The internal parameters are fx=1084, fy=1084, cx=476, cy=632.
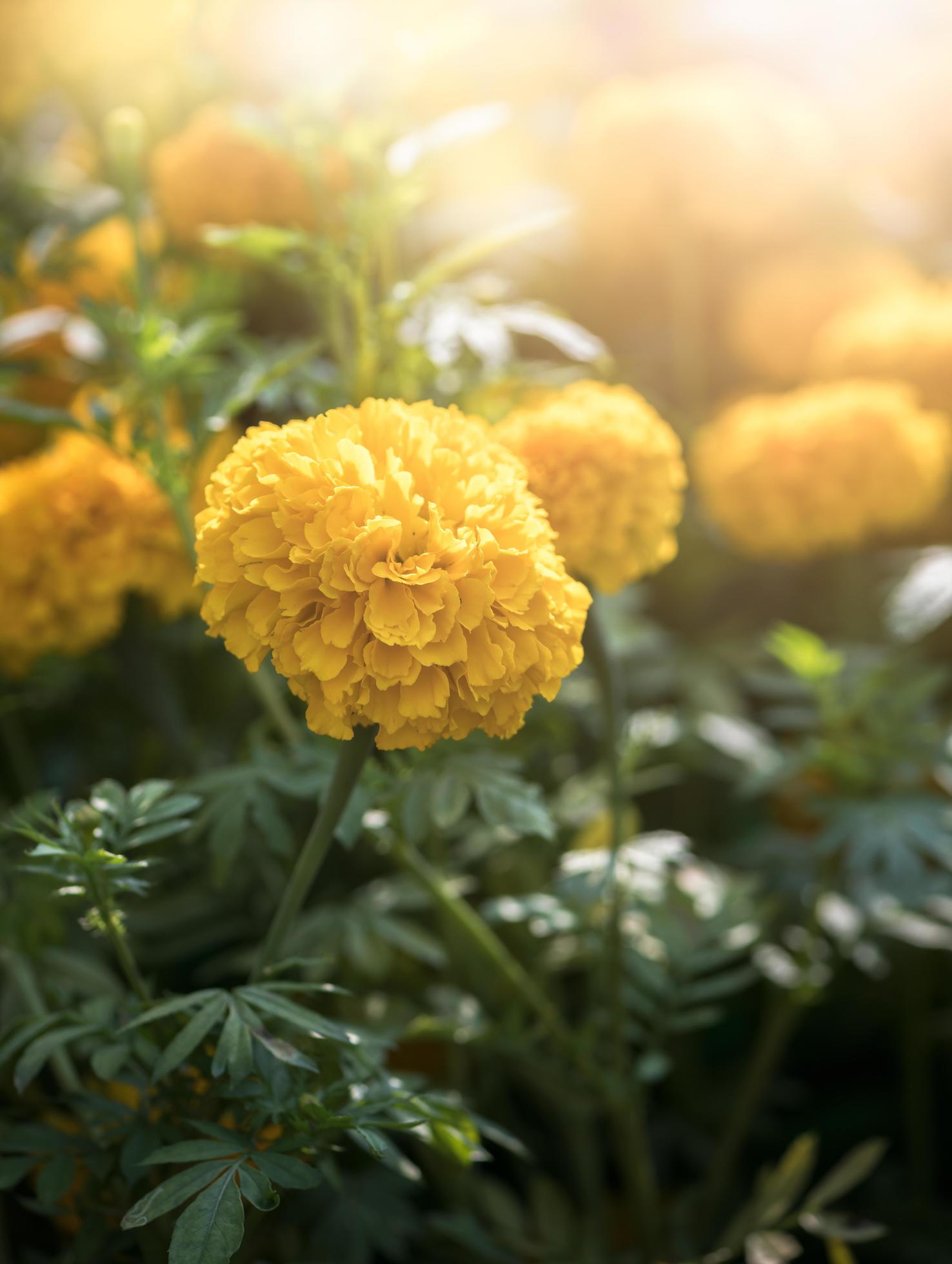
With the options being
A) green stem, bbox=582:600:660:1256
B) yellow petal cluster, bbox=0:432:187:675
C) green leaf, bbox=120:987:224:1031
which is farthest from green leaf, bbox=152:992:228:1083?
yellow petal cluster, bbox=0:432:187:675

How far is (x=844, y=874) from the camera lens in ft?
3.92

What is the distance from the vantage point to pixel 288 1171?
1.98ft

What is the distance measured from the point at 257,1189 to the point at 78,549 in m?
0.64

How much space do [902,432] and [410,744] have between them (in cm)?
100

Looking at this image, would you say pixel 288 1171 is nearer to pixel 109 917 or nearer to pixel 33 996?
pixel 109 917

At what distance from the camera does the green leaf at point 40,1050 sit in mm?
636

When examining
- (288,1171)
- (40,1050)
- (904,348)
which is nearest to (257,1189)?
(288,1171)

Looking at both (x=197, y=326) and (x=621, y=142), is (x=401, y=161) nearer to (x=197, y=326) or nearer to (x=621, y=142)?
(x=197, y=326)

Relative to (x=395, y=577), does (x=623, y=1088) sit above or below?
below

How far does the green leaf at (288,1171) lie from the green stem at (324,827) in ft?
0.38

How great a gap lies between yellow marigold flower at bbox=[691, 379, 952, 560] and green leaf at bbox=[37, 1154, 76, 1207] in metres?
1.09

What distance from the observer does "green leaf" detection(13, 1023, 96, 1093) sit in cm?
64

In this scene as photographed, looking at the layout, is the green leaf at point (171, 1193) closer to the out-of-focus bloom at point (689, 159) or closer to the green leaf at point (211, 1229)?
the green leaf at point (211, 1229)

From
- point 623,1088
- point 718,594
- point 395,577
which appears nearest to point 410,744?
point 395,577
